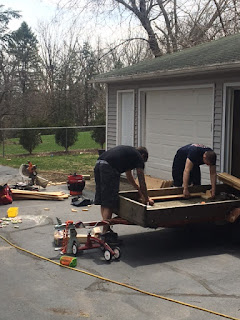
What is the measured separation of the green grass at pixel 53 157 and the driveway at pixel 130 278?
809 centimetres

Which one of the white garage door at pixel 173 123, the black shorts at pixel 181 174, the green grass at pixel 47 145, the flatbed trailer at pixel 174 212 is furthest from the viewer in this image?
the green grass at pixel 47 145

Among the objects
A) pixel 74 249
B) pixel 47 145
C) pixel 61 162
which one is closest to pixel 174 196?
pixel 74 249

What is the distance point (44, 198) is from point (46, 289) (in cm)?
554

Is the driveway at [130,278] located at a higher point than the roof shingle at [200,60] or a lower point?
lower

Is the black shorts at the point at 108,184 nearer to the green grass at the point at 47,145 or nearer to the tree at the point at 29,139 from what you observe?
the tree at the point at 29,139

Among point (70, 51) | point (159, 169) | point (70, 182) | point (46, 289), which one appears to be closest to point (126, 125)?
point (159, 169)

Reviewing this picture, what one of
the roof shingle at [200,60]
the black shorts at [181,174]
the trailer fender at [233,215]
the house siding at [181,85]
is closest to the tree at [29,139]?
the house siding at [181,85]

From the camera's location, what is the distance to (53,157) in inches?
783

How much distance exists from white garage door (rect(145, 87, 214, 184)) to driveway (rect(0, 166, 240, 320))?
2853mm

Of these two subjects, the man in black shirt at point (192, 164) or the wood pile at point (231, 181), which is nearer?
the man in black shirt at point (192, 164)

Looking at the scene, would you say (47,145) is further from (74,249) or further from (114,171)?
(74,249)

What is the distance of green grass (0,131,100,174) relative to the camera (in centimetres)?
1658

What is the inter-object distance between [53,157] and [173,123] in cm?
933

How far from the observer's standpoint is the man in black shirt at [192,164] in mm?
7422
